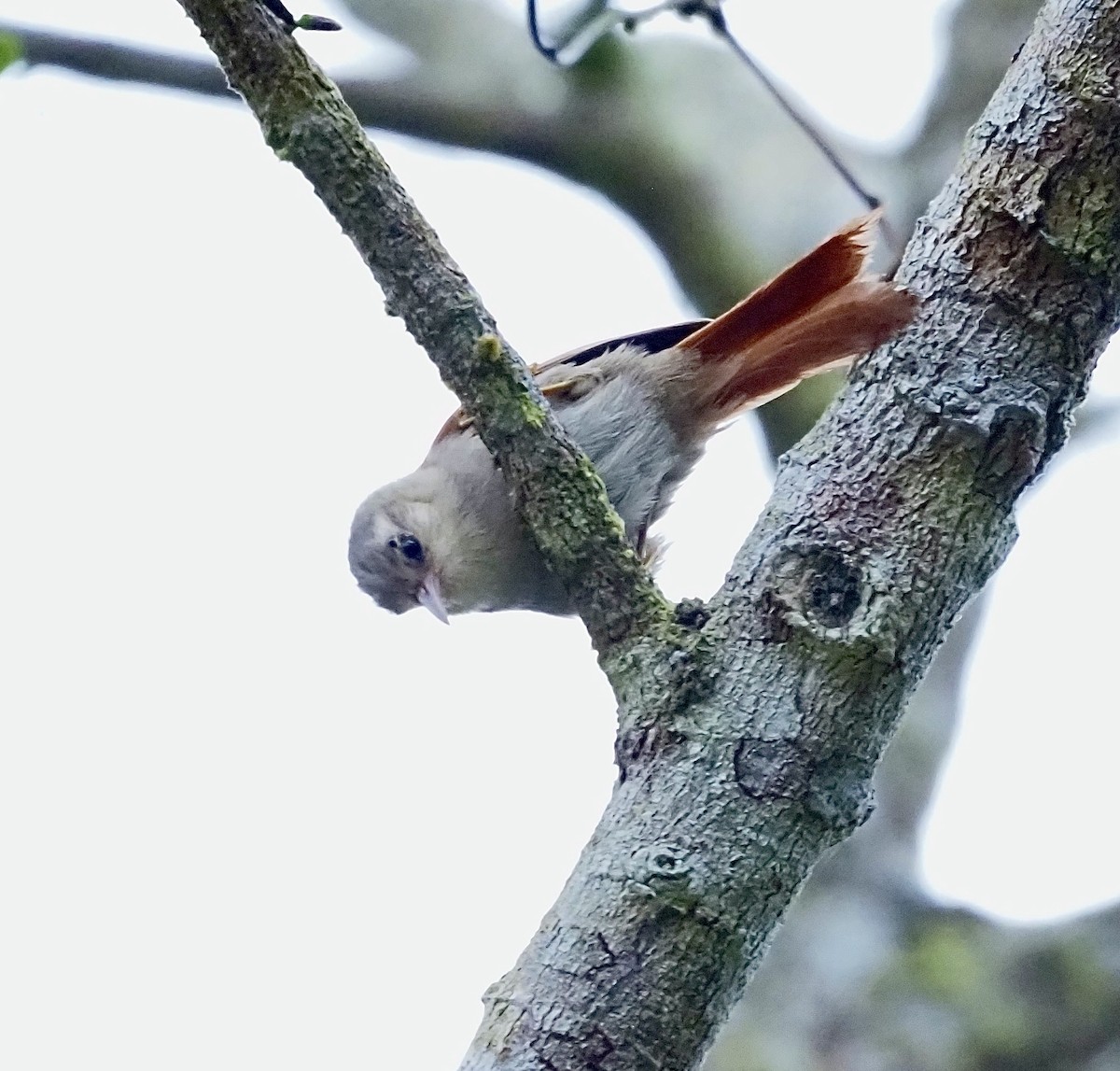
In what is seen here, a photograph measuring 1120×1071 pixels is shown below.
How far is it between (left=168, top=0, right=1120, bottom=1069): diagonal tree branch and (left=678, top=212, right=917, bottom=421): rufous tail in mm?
52

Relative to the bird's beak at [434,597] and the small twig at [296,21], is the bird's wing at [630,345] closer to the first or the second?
the bird's beak at [434,597]

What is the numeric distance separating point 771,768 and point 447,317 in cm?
59

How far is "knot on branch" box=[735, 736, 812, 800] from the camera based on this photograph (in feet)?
4.85

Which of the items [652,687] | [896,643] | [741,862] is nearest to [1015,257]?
[896,643]

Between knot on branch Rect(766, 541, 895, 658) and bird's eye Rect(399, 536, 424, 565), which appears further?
bird's eye Rect(399, 536, 424, 565)

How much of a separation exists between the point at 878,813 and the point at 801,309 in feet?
6.16

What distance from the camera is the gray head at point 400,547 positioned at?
2889 millimetres

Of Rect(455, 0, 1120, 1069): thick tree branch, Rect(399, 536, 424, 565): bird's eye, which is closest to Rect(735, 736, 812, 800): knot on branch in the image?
Rect(455, 0, 1120, 1069): thick tree branch

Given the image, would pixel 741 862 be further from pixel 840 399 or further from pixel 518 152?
pixel 518 152

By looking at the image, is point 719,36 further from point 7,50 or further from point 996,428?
point 7,50

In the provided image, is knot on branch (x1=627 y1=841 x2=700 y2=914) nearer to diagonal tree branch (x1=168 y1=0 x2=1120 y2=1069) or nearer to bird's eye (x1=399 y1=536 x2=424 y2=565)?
diagonal tree branch (x1=168 y1=0 x2=1120 y2=1069)

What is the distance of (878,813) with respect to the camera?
3672mm

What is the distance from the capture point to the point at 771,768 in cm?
149

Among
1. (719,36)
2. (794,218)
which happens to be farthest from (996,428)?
(794,218)
